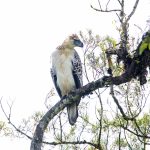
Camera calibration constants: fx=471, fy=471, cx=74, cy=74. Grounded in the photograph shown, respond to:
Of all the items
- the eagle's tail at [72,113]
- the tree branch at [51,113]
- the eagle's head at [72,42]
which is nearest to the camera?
the tree branch at [51,113]

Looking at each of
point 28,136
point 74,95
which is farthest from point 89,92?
point 28,136

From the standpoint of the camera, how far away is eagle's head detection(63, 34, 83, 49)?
750 centimetres

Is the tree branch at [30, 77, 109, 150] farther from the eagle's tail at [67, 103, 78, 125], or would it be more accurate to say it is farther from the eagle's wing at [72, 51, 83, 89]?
the eagle's wing at [72, 51, 83, 89]

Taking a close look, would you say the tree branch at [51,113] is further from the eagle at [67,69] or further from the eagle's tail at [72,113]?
the eagle at [67,69]

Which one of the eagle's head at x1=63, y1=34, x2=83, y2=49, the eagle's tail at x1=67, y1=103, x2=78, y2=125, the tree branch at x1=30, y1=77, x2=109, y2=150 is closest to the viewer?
the tree branch at x1=30, y1=77, x2=109, y2=150

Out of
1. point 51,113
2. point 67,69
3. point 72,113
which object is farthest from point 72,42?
point 51,113

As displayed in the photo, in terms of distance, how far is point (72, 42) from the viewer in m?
7.67

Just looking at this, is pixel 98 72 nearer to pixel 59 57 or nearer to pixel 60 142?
pixel 59 57

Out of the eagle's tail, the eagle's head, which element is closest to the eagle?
the eagle's head

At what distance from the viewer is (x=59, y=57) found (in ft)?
24.9

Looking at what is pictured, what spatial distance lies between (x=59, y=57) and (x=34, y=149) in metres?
2.50

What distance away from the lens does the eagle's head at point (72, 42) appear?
7.50 m

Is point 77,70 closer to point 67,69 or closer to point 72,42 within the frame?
point 67,69

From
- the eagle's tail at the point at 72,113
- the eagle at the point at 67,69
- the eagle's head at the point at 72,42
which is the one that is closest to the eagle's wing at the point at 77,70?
the eagle at the point at 67,69
